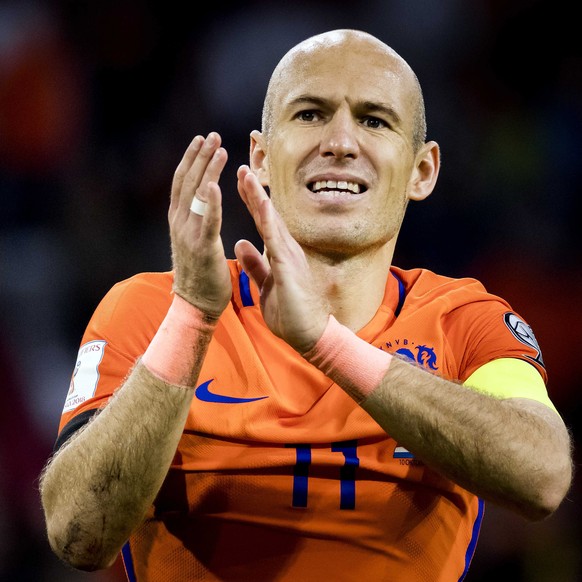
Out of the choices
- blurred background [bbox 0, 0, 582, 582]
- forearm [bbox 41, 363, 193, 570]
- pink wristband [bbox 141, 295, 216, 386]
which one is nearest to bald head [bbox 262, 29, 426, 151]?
pink wristband [bbox 141, 295, 216, 386]

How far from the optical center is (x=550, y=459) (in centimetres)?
193

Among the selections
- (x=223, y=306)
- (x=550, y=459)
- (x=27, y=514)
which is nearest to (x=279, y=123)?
(x=223, y=306)

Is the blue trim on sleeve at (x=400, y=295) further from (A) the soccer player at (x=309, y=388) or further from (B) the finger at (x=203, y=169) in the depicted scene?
(B) the finger at (x=203, y=169)

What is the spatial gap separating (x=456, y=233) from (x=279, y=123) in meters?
1.72

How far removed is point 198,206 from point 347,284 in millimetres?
789

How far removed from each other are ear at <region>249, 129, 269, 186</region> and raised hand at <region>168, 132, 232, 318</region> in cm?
89

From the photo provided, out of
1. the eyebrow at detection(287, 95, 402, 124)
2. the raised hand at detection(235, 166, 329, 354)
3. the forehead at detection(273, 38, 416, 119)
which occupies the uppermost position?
the forehead at detection(273, 38, 416, 119)

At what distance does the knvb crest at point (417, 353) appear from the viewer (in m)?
2.32

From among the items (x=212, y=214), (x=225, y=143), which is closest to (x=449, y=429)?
(x=212, y=214)

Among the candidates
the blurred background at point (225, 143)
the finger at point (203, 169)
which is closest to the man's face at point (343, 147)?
the finger at point (203, 169)

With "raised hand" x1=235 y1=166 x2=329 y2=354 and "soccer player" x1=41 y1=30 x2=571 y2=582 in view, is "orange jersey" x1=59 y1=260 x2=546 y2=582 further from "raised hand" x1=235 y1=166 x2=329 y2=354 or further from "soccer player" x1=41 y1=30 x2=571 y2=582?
"raised hand" x1=235 y1=166 x2=329 y2=354

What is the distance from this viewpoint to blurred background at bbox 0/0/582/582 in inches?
155

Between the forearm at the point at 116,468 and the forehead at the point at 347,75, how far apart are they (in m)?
1.07

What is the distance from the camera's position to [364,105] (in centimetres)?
257
